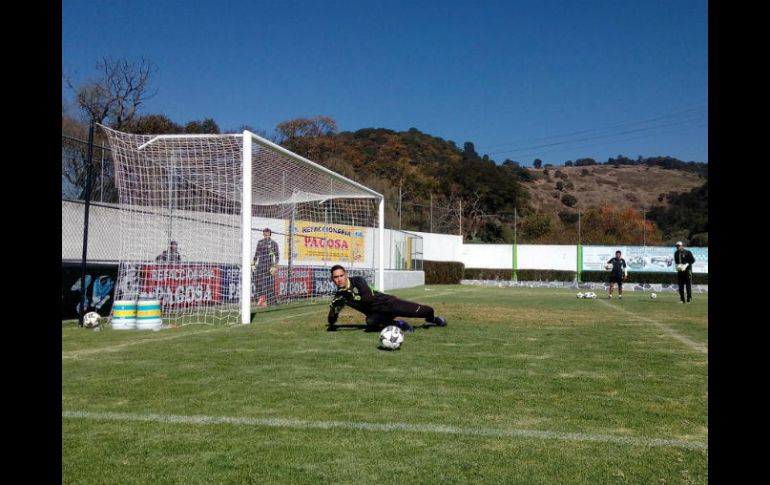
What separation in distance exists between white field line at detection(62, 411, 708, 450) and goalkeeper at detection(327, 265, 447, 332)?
17.4 ft

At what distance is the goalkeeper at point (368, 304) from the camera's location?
33.3 ft

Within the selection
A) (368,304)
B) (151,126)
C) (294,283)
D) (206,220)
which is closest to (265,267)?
(206,220)

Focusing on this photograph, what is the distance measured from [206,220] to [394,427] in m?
11.5

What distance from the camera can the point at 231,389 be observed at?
19.1 feet

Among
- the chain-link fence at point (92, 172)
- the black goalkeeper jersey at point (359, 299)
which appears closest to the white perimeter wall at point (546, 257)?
the chain-link fence at point (92, 172)

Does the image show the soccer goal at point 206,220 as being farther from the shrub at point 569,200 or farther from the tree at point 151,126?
the shrub at point 569,200

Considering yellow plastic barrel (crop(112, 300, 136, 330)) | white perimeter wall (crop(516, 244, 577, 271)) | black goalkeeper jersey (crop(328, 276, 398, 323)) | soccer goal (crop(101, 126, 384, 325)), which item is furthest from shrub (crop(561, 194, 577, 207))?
yellow plastic barrel (crop(112, 300, 136, 330))

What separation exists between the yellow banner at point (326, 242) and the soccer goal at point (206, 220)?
431 millimetres

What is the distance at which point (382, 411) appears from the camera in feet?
16.1

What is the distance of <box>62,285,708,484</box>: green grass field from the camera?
11.7ft

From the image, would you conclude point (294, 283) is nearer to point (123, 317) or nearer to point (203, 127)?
point (123, 317)
